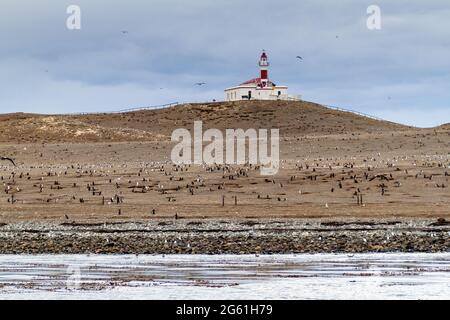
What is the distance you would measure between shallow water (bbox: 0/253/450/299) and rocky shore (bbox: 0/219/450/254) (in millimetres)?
1888

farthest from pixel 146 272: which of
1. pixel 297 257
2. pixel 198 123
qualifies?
pixel 198 123

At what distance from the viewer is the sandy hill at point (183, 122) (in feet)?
315

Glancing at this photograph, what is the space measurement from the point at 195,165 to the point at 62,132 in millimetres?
33489

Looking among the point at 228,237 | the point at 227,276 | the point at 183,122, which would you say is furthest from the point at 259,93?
the point at 227,276

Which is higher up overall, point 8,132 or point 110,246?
point 8,132

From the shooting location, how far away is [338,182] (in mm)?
55750

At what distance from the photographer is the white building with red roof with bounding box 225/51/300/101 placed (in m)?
134

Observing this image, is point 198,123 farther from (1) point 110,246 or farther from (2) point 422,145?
(1) point 110,246

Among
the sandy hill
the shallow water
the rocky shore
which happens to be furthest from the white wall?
the shallow water

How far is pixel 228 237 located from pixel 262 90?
319 feet

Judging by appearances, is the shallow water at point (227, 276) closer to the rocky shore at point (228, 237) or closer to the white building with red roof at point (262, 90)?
the rocky shore at point (228, 237)

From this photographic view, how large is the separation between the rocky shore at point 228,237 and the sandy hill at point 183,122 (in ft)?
159

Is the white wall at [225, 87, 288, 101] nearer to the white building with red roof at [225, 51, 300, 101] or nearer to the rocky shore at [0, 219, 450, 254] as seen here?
the white building with red roof at [225, 51, 300, 101]
